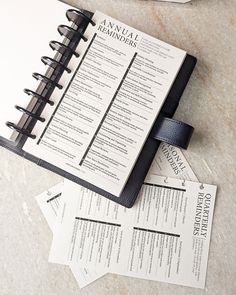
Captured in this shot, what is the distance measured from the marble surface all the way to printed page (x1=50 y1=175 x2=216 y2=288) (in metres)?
0.02

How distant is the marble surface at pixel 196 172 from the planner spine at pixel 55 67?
82mm

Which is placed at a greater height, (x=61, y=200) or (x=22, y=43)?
(x=22, y=43)

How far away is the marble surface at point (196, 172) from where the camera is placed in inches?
30.2

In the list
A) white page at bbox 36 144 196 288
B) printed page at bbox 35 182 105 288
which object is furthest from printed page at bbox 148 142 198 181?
printed page at bbox 35 182 105 288

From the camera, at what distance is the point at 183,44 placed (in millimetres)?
806

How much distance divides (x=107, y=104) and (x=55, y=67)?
11 cm

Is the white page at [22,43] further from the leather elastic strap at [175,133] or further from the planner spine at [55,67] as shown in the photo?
the leather elastic strap at [175,133]

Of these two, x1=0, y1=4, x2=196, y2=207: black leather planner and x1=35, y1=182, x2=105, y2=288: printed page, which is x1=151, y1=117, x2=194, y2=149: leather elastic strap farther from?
x1=35, y1=182, x2=105, y2=288: printed page

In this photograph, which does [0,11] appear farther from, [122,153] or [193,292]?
[193,292]

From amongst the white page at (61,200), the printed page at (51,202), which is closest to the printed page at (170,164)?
the white page at (61,200)

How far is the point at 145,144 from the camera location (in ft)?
2.52

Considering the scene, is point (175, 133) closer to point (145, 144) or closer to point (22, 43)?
point (145, 144)

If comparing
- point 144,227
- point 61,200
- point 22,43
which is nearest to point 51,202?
point 61,200

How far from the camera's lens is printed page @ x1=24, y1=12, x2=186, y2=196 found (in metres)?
0.75
